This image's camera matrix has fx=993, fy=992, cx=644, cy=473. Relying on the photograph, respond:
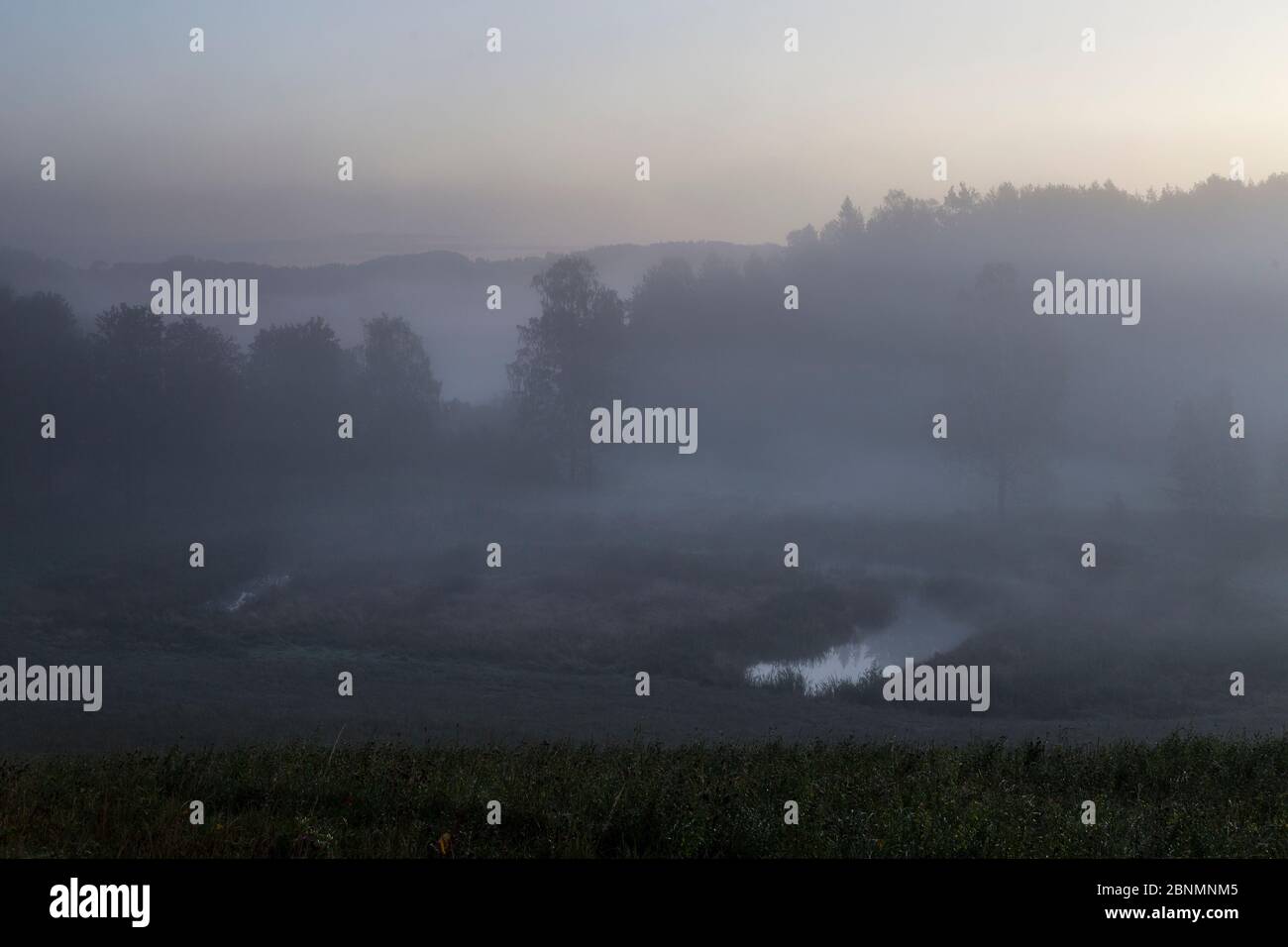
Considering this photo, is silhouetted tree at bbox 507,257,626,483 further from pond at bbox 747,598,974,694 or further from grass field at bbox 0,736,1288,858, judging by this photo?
grass field at bbox 0,736,1288,858

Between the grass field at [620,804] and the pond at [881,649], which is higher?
the pond at [881,649]

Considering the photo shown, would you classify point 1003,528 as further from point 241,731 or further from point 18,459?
point 18,459

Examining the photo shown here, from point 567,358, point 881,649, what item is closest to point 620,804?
point 881,649

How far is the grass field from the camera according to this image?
10039 millimetres

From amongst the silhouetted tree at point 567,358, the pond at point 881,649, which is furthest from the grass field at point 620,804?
the silhouetted tree at point 567,358

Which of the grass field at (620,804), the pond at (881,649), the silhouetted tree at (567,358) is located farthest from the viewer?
the silhouetted tree at (567,358)

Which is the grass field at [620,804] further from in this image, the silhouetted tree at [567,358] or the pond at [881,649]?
the silhouetted tree at [567,358]

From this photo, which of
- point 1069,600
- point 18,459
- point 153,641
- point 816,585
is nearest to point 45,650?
point 153,641

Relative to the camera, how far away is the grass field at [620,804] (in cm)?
1004

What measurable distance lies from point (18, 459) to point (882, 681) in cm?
6421

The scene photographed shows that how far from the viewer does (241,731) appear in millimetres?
22531

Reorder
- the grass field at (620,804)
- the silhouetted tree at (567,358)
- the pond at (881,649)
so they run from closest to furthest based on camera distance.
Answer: the grass field at (620,804)
the pond at (881,649)
the silhouetted tree at (567,358)

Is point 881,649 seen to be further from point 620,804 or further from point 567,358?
point 620,804

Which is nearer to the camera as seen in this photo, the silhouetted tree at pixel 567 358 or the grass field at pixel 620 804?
the grass field at pixel 620 804
